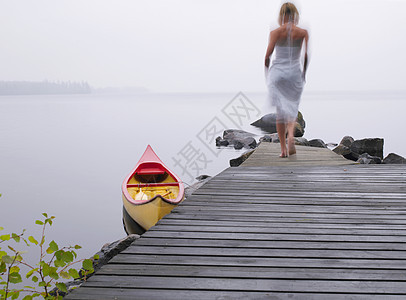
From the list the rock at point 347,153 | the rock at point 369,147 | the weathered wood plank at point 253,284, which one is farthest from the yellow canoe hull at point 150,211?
the rock at point 369,147

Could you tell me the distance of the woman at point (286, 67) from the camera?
4.87 m

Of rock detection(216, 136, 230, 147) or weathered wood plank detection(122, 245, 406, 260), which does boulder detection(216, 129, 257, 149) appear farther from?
weathered wood plank detection(122, 245, 406, 260)

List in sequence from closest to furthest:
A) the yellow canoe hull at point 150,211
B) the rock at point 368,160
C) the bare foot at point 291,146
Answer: the yellow canoe hull at point 150,211 < the bare foot at point 291,146 < the rock at point 368,160

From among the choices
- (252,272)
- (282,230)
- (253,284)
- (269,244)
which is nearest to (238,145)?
(282,230)

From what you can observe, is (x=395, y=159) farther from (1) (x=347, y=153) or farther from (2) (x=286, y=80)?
(2) (x=286, y=80)

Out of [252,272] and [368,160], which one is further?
[368,160]

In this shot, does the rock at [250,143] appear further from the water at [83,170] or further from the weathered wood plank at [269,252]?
the weathered wood plank at [269,252]

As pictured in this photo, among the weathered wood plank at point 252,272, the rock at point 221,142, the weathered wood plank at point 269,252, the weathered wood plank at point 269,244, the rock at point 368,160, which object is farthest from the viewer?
the rock at point 221,142

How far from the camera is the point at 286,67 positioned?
16.5 ft

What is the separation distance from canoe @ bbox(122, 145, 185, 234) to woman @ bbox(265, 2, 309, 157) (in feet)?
6.20

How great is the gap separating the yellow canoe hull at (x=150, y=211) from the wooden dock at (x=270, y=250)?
1725 mm

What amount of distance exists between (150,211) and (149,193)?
0.82 meters

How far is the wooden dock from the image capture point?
5.71 feet

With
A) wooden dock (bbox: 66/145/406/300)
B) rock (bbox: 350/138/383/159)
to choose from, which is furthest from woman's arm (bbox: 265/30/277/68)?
rock (bbox: 350/138/383/159)
